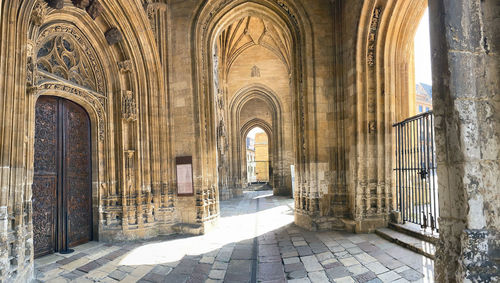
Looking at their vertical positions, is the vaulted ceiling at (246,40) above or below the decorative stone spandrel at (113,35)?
above

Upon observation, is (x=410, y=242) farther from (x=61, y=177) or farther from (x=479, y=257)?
(x=61, y=177)

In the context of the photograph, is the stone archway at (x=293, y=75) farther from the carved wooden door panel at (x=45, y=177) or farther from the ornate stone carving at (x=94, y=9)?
the carved wooden door panel at (x=45, y=177)

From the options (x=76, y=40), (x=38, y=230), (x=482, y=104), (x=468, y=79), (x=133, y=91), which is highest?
(x=76, y=40)

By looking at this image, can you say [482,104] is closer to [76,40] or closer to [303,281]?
[303,281]

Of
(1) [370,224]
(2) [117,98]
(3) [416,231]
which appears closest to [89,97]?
(2) [117,98]

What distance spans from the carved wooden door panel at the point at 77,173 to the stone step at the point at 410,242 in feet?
21.7

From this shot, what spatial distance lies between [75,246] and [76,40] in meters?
4.54

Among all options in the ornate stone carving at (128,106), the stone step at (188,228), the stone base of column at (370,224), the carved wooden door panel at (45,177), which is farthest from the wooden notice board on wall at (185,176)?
the stone base of column at (370,224)

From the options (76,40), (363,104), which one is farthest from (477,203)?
(76,40)

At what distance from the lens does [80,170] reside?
626 cm

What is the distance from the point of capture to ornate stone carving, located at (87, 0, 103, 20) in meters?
5.80

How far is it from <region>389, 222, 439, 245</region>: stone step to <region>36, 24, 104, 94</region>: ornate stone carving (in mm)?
7445

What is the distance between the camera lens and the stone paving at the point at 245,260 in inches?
161

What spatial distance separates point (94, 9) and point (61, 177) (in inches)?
143
